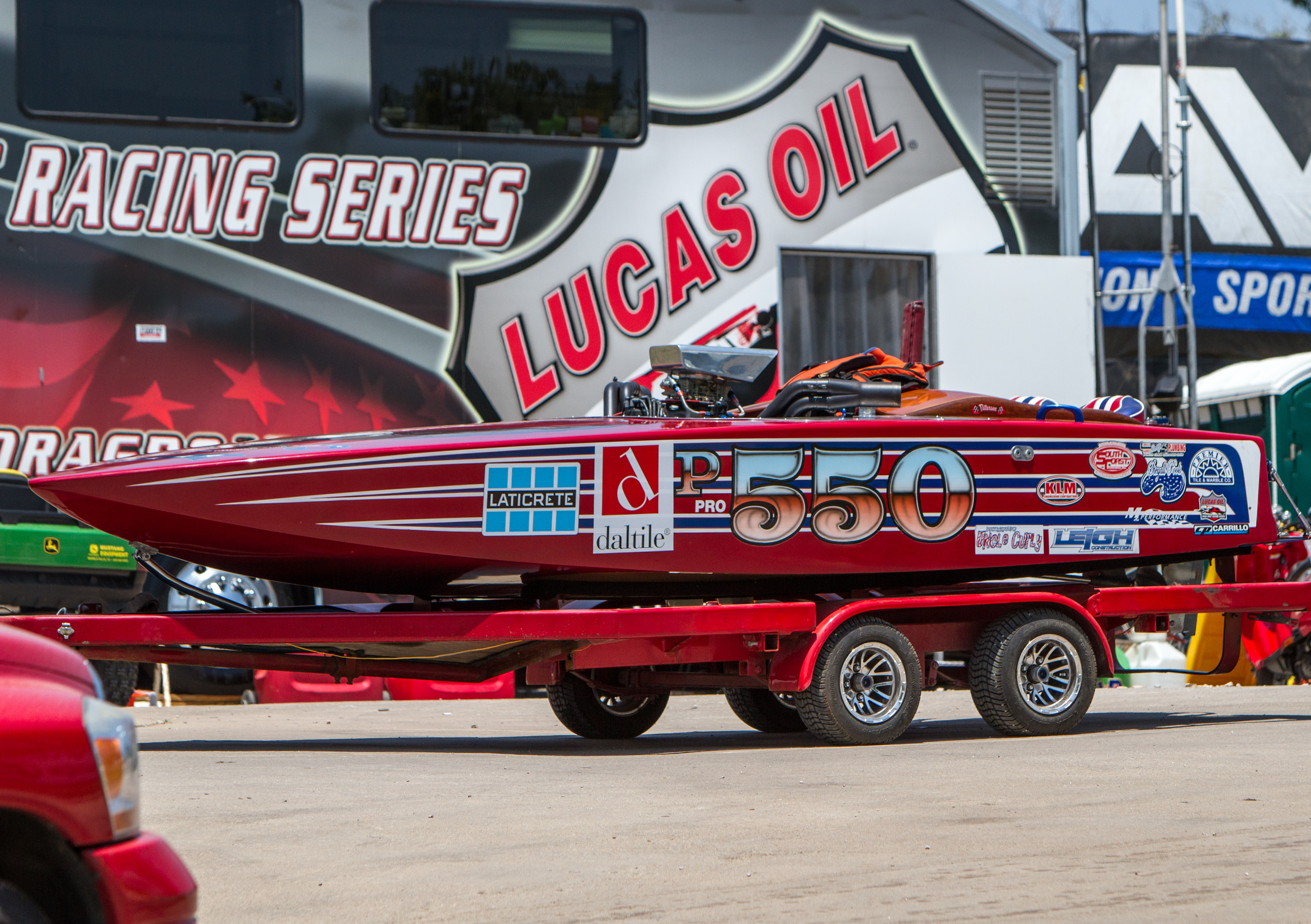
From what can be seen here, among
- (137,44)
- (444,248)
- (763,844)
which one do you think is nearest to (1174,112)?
(444,248)

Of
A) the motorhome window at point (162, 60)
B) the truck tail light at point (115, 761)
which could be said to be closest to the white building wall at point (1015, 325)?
the motorhome window at point (162, 60)

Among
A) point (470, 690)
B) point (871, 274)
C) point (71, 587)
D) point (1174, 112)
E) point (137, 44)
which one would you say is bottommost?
point (470, 690)

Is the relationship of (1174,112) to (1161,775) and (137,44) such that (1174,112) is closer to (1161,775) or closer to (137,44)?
(137,44)

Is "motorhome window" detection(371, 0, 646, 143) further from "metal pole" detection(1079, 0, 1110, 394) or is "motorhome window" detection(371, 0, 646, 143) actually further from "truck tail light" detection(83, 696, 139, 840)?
"truck tail light" detection(83, 696, 139, 840)

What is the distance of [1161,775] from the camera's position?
639cm

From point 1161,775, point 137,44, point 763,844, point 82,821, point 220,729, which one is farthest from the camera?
point 137,44

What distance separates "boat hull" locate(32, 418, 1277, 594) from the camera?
723cm

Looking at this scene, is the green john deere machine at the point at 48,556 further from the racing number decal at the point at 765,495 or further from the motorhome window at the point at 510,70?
the racing number decal at the point at 765,495

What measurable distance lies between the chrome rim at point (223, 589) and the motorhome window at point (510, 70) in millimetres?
3195

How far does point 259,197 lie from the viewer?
406 inches

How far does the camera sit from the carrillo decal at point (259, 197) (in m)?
9.96

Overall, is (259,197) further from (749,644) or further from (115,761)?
(115,761)

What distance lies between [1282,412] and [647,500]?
10635 millimetres

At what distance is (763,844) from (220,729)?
496 cm
